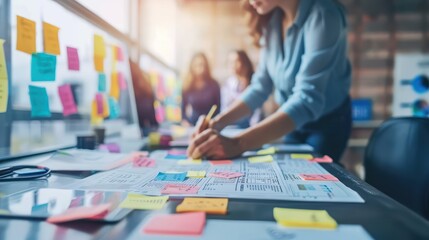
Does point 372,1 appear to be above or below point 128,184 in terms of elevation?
above

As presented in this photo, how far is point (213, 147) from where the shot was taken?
0.96 meters

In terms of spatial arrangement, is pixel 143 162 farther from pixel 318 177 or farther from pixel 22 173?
pixel 318 177

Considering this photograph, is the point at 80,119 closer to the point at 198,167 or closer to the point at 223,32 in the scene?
the point at 198,167

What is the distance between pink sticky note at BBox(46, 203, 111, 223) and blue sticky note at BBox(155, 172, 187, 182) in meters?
0.21

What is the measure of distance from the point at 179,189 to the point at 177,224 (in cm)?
18

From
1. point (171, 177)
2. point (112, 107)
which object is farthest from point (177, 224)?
point (112, 107)

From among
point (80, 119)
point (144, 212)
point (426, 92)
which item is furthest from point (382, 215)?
point (426, 92)

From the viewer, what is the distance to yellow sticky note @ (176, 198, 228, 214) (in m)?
0.48

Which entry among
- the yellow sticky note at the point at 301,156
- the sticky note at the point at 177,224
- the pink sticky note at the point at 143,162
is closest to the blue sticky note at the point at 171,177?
the pink sticky note at the point at 143,162

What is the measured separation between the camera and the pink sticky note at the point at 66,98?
1.12 m

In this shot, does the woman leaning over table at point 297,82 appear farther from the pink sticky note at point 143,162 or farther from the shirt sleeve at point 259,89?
the pink sticky note at point 143,162

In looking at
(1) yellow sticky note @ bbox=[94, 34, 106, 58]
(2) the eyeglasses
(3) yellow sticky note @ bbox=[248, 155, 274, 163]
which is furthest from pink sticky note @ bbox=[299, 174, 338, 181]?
(1) yellow sticky note @ bbox=[94, 34, 106, 58]

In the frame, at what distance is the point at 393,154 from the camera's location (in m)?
1.07

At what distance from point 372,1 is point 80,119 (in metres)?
3.63
